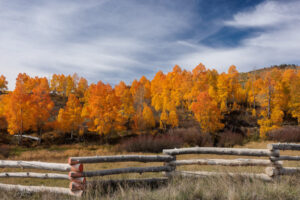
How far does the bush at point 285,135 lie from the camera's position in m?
33.2

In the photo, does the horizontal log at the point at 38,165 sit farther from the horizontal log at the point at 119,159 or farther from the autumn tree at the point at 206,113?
the autumn tree at the point at 206,113

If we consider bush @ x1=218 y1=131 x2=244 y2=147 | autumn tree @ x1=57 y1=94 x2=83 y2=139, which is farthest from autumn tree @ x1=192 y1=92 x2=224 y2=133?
autumn tree @ x1=57 y1=94 x2=83 y2=139

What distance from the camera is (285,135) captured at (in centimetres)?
3344

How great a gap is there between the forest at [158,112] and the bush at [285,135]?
1088mm

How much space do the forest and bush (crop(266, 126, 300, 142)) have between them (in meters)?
1.09

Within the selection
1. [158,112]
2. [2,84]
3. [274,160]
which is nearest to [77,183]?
[274,160]

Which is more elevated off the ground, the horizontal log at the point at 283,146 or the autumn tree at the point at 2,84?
the autumn tree at the point at 2,84

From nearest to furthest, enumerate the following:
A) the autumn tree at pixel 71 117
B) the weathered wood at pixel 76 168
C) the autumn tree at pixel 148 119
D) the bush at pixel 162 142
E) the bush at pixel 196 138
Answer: the weathered wood at pixel 76 168 < the bush at pixel 162 142 < the bush at pixel 196 138 < the autumn tree at pixel 71 117 < the autumn tree at pixel 148 119

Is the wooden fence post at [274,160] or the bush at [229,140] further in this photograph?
the bush at [229,140]

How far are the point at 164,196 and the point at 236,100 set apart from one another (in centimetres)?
6248

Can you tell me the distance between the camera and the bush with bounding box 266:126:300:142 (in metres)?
33.2

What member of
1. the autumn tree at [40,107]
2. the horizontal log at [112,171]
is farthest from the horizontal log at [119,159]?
the autumn tree at [40,107]

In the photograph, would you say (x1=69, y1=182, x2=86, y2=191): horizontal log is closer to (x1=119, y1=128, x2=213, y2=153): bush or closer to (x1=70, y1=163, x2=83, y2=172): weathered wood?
(x1=70, y1=163, x2=83, y2=172): weathered wood

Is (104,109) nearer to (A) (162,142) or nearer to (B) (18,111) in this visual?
(A) (162,142)
